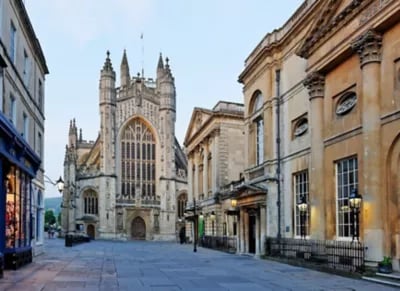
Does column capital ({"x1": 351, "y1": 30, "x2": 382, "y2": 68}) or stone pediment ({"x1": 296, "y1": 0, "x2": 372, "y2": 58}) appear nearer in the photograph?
column capital ({"x1": 351, "y1": 30, "x2": 382, "y2": 68})

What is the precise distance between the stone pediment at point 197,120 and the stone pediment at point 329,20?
2551 cm

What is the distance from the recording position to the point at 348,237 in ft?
64.4

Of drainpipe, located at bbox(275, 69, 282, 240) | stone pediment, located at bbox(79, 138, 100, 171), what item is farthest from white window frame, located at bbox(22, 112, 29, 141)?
stone pediment, located at bbox(79, 138, 100, 171)

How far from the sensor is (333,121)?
20.8 metres

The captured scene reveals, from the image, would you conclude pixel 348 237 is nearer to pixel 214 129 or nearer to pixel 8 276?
pixel 8 276

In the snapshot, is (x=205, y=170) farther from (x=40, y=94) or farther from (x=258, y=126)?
(x=40, y=94)

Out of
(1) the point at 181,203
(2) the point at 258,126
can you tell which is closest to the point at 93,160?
(1) the point at 181,203

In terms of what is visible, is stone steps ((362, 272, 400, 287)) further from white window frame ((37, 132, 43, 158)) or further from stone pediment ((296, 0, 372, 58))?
white window frame ((37, 132, 43, 158))

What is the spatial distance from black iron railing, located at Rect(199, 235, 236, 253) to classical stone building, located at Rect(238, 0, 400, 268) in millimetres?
7460

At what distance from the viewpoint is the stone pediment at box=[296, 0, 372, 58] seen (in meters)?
18.5

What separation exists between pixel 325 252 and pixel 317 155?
370cm

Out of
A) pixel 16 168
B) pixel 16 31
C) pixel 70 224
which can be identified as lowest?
pixel 70 224

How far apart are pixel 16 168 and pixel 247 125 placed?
1722cm

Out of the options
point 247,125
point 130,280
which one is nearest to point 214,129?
point 247,125
